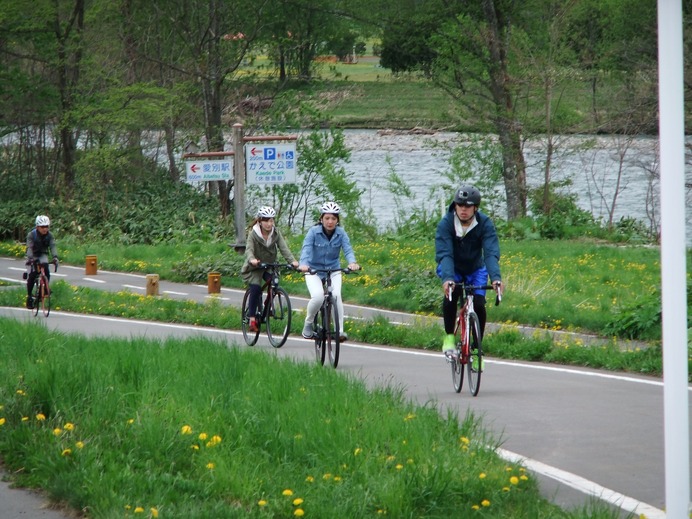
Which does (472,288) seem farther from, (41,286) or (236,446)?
(41,286)

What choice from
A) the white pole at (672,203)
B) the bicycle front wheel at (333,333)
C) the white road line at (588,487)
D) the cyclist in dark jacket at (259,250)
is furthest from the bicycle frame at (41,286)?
the white pole at (672,203)

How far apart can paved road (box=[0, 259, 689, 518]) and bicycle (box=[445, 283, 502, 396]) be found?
17cm

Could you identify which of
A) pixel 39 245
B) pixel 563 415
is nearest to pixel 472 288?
pixel 563 415

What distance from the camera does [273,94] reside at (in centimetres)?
3762

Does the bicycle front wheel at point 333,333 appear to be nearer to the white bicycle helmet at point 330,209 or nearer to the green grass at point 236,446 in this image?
the white bicycle helmet at point 330,209

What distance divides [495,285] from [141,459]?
156 inches

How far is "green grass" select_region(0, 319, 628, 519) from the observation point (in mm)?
5598

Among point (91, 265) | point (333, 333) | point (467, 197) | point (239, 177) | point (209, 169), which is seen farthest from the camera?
point (91, 265)

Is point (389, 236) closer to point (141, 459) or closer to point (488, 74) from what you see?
point (488, 74)

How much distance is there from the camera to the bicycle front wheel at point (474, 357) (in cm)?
954

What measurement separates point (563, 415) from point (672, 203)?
4391mm

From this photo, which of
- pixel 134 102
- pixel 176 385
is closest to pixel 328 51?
pixel 134 102

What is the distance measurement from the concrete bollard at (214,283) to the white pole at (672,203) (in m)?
17.9

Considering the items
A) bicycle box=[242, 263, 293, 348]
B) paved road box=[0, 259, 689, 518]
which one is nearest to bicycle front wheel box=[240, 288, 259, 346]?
bicycle box=[242, 263, 293, 348]
